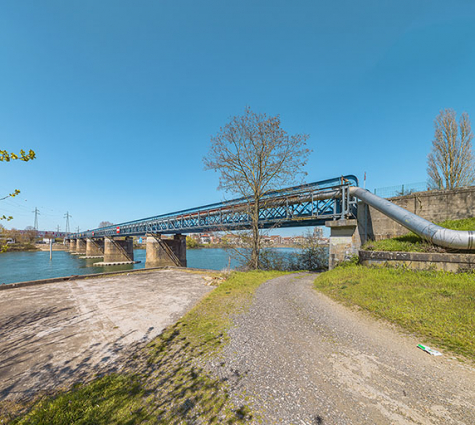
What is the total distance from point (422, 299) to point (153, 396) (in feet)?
24.0

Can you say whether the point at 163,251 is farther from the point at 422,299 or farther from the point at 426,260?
the point at 422,299

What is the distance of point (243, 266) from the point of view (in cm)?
1670

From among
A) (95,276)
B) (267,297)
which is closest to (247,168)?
(267,297)

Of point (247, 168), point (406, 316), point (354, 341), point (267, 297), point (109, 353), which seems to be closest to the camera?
point (109, 353)

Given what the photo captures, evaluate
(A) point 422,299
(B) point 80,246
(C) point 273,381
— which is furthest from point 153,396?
(B) point 80,246

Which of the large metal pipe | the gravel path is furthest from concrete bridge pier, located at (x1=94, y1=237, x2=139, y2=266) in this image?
the gravel path

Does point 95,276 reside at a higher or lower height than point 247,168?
lower

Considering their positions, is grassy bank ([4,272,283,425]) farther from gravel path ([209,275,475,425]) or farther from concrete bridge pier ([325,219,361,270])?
concrete bridge pier ([325,219,361,270])

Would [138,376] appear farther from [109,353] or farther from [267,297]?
[267,297]

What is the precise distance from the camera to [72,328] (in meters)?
5.16

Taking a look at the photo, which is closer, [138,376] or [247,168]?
[138,376]

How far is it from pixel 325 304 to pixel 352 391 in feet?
14.6

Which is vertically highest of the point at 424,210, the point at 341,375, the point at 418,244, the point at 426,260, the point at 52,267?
the point at 424,210

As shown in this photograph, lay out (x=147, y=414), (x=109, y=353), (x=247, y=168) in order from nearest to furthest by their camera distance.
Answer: (x=147, y=414) → (x=109, y=353) → (x=247, y=168)
